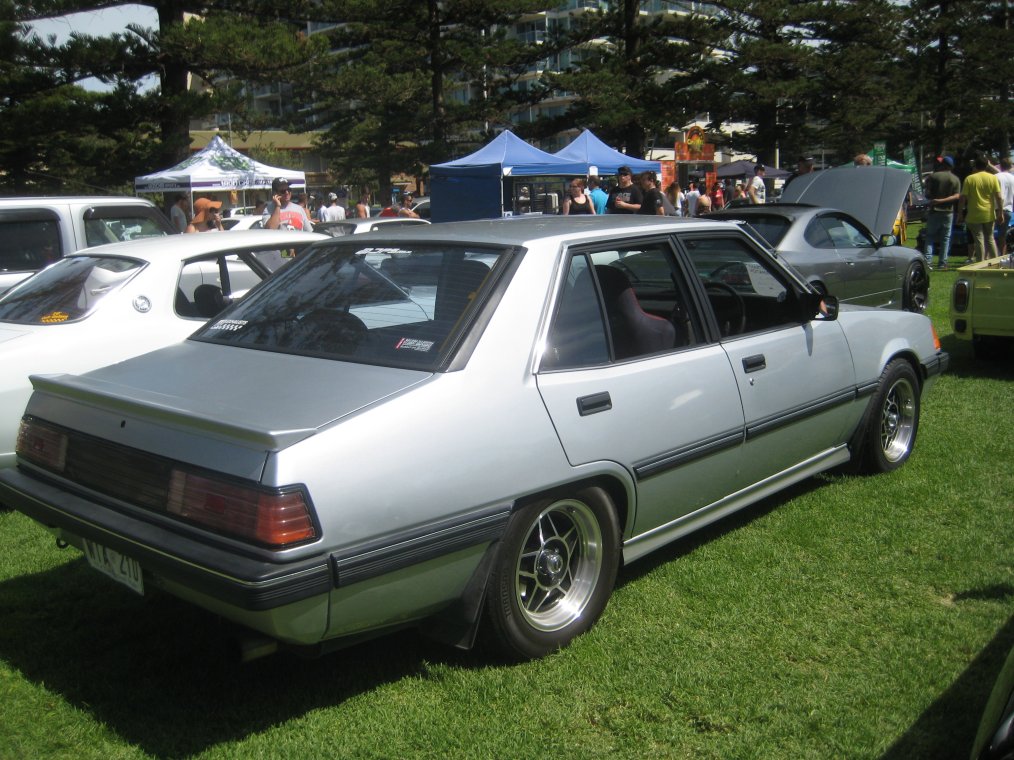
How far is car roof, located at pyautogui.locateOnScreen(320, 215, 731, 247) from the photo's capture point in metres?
3.76

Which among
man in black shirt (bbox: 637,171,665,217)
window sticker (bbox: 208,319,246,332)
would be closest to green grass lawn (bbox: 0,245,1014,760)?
window sticker (bbox: 208,319,246,332)

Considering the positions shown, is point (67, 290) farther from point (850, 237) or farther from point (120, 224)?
point (850, 237)

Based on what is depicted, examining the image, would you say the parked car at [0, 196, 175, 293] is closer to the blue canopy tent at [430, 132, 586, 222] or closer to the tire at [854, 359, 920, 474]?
the tire at [854, 359, 920, 474]

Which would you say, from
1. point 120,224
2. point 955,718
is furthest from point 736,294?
point 120,224

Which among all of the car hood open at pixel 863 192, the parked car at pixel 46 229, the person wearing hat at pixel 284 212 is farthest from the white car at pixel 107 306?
the car hood open at pixel 863 192

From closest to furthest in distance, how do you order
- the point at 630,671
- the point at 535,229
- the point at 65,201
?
1. the point at 630,671
2. the point at 535,229
3. the point at 65,201

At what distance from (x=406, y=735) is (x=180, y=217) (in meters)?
11.2

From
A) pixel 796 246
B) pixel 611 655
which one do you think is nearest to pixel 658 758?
pixel 611 655

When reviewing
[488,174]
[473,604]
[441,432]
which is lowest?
[473,604]

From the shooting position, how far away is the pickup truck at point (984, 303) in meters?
7.75

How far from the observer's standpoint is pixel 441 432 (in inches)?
119

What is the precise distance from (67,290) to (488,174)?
1426 cm

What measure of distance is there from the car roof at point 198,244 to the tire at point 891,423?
322cm

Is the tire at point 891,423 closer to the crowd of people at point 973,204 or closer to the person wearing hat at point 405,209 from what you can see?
the crowd of people at point 973,204
